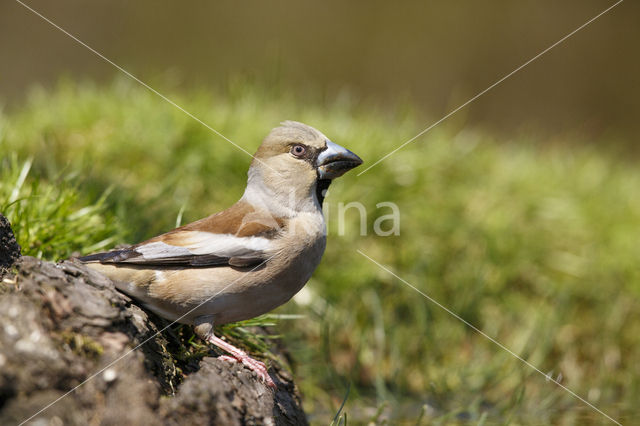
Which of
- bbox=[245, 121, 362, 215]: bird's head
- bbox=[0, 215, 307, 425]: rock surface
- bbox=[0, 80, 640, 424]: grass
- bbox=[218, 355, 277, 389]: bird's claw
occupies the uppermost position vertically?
bbox=[245, 121, 362, 215]: bird's head

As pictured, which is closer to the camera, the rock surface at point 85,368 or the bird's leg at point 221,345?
the rock surface at point 85,368

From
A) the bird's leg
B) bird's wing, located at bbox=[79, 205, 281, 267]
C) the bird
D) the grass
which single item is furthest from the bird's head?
the grass

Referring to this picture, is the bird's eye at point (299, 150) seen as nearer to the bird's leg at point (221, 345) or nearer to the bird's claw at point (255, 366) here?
the bird's leg at point (221, 345)

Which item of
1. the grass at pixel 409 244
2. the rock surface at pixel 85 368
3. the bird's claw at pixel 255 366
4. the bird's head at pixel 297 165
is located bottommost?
the grass at pixel 409 244

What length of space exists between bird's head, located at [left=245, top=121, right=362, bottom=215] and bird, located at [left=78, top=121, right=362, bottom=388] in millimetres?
126

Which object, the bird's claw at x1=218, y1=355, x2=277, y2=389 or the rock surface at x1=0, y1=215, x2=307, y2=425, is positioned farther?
the bird's claw at x1=218, y1=355, x2=277, y2=389

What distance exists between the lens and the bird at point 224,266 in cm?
312

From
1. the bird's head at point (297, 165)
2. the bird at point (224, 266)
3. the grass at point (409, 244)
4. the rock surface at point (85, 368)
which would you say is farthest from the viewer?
the grass at point (409, 244)

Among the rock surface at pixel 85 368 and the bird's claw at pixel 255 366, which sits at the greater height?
the rock surface at pixel 85 368

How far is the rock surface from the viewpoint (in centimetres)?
232

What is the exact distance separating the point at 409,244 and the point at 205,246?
3.21 m

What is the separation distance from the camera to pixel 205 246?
330cm

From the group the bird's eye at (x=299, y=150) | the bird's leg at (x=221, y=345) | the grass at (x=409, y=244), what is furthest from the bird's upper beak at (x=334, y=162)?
the grass at (x=409, y=244)

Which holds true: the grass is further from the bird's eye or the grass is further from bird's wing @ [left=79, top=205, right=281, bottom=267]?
the bird's eye
